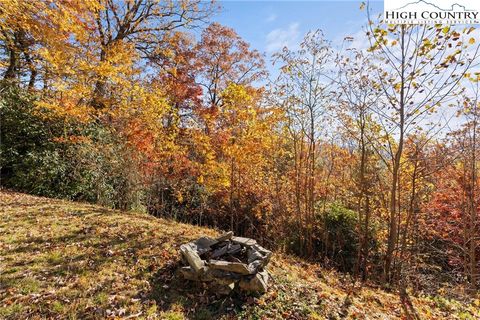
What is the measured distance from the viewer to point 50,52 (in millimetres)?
8922

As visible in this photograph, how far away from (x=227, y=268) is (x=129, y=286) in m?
1.51

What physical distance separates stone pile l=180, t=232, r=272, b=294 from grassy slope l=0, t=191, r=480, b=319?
18cm

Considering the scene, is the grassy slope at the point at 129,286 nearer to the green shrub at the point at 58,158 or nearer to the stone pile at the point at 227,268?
the stone pile at the point at 227,268

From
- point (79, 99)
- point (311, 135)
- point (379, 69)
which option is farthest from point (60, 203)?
point (379, 69)

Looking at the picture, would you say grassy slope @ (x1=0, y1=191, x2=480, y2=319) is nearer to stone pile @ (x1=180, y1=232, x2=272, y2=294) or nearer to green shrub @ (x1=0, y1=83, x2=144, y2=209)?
stone pile @ (x1=180, y1=232, x2=272, y2=294)

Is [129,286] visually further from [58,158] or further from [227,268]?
[58,158]

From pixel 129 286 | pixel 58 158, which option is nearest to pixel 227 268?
pixel 129 286

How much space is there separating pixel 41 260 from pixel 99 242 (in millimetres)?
1011

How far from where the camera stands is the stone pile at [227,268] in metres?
4.30

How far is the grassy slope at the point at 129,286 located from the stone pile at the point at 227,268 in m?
0.18

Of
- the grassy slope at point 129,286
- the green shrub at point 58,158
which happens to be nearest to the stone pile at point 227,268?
the grassy slope at point 129,286

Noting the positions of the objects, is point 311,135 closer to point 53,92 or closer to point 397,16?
point 397,16

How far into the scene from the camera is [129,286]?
4.28 meters

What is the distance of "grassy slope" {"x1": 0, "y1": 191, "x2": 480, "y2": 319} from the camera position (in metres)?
3.82
